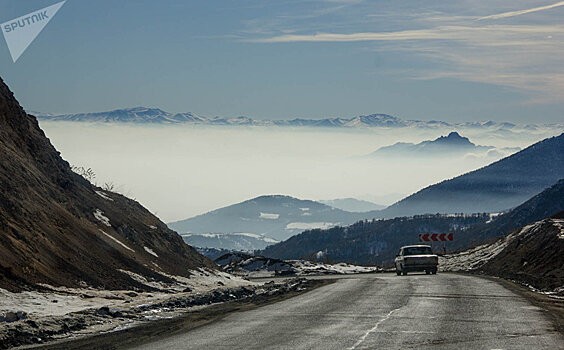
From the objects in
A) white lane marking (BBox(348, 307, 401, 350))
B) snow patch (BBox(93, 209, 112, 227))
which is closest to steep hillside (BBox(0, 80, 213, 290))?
snow patch (BBox(93, 209, 112, 227))

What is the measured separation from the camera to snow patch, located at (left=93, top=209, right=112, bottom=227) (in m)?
38.2

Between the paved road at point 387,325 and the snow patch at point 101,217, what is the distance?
48.0 feet

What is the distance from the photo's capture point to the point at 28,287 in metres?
23.1

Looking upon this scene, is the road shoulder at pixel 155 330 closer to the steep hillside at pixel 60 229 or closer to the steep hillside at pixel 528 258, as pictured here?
the steep hillside at pixel 60 229

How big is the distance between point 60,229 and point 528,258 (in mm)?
25310

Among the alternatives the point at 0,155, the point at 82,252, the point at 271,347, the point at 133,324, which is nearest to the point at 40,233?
the point at 82,252

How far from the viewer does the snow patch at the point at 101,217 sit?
38.2m

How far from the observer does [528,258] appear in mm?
40625

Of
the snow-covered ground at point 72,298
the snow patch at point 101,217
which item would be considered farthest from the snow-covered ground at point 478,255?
the snow patch at point 101,217

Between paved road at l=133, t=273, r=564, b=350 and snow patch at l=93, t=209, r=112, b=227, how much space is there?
14642mm

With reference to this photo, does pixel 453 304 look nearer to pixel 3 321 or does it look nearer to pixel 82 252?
pixel 3 321

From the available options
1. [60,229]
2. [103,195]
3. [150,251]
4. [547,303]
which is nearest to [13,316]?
[60,229]

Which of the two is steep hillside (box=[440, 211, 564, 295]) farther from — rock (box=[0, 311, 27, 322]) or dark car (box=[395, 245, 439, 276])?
rock (box=[0, 311, 27, 322])

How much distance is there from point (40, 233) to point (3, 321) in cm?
1046
